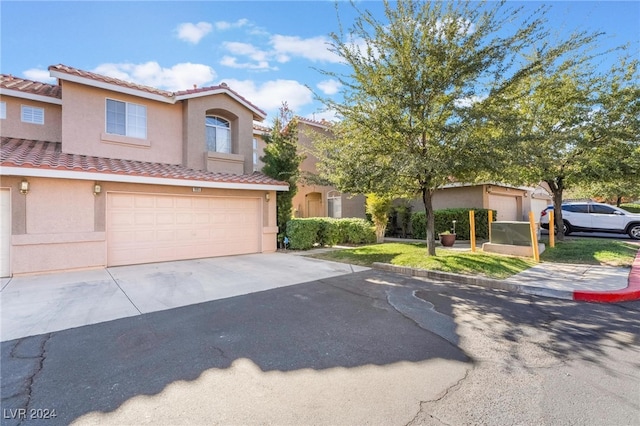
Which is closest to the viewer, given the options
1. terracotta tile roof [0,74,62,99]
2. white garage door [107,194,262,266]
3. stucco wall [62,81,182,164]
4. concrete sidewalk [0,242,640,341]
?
concrete sidewalk [0,242,640,341]

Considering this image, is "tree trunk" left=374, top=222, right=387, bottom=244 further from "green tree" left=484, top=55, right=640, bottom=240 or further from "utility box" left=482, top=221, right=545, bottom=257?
"green tree" left=484, top=55, right=640, bottom=240

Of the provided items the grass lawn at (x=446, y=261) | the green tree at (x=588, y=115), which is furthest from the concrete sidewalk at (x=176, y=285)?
the green tree at (x=588, y=115)

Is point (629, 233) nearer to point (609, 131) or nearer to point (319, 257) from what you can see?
point (609, 131)

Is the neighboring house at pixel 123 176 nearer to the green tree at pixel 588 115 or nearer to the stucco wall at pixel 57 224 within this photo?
the stucco wall at pixel 57 224

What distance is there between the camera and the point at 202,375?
3.25 meters

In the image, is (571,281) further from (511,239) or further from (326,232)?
(326,232)

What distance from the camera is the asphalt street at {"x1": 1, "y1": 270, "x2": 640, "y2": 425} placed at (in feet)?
8.71

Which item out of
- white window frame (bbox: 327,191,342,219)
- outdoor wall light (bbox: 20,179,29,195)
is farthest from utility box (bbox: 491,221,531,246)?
outdoor wall light (bbox: 20,179,29,195)

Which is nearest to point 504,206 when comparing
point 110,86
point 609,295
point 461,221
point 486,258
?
point 461,221

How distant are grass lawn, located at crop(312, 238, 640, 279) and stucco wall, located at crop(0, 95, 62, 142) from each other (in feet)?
36.1

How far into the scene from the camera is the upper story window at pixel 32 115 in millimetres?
11047

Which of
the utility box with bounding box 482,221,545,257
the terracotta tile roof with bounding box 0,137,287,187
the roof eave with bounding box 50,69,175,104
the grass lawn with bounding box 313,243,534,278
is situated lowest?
the grass lawn with bounding box 313,243,534,278

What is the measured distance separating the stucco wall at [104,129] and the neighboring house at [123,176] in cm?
3

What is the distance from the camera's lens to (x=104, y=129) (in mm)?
10734
